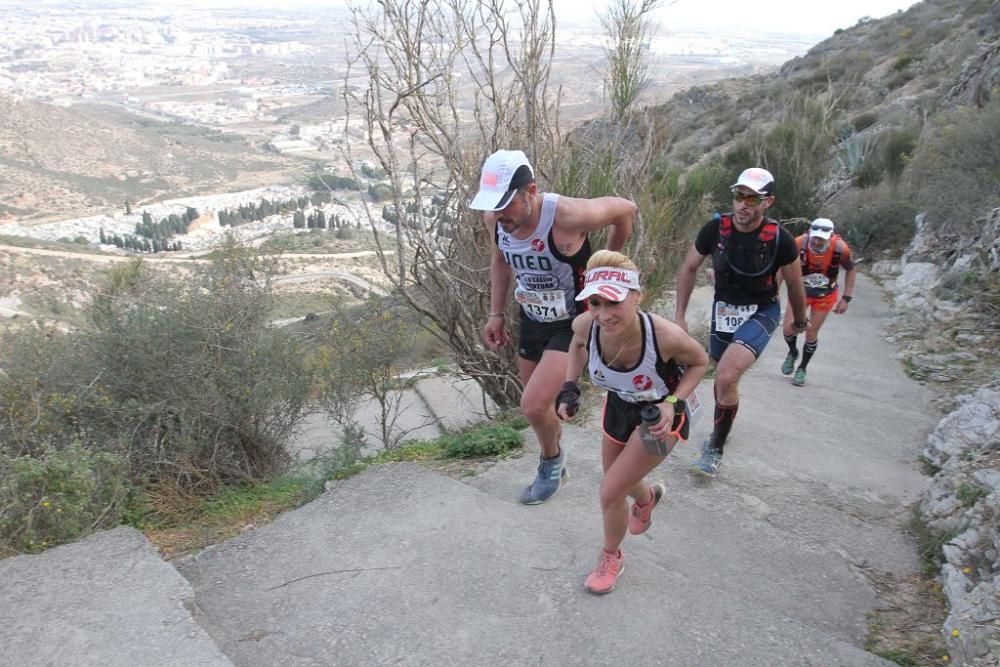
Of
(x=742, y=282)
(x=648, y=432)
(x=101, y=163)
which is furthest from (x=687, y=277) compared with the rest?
(x=101, y=163)

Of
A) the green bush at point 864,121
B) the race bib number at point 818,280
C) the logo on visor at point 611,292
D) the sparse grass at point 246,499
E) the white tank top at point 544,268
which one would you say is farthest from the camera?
the green bush at point 864,121

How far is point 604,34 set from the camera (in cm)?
659

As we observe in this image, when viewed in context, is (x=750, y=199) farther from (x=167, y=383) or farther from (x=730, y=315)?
(x=167, y=383)

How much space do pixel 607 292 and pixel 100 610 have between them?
2.37m

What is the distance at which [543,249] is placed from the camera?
3.78 m

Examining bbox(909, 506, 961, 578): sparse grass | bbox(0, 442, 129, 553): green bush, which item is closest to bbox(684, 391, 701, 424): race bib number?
bbox(909, 506, 961, 578): sparse grass

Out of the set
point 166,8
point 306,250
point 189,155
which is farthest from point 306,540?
point 166,8

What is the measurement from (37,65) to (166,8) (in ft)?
252

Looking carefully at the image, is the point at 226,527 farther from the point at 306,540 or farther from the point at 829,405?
the point at 829,405

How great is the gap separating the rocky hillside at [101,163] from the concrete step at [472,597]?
192 feet

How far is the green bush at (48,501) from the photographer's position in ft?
12.0

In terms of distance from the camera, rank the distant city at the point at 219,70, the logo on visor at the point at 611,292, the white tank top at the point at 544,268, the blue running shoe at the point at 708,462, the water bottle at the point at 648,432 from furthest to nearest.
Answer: the distant city at the point at 219,70, the blue running shoe at the point at 708,462, the white tank top at the point at 544,268, the water bottle at the point at 648,432, the logo on visor at the point at 611,292

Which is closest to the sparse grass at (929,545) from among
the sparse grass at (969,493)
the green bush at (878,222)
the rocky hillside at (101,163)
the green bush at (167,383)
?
the sparse grass at (969,493)

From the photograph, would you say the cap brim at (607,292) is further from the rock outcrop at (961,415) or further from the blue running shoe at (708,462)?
the blue running shoe at (708,462)
